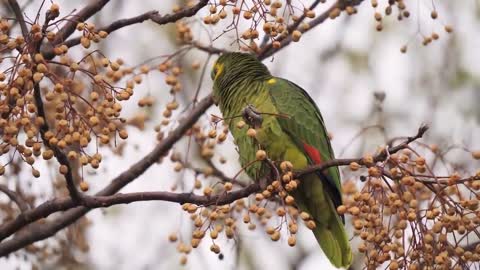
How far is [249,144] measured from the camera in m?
4.23

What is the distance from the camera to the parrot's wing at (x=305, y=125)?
429cm

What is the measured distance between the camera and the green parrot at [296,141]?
14.0 feet

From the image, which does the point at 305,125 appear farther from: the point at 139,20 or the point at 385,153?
the point at 385,153

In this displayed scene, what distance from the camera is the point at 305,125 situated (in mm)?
4434

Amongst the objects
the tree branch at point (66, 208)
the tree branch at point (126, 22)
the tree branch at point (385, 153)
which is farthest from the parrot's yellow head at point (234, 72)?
the tree branch at point (385, 153)

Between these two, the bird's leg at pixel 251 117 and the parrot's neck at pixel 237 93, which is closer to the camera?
the bird's leg at pixel 251 117

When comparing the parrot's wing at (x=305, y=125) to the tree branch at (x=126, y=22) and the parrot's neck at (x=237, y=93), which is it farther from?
the tree branch at (x=126, y=22)

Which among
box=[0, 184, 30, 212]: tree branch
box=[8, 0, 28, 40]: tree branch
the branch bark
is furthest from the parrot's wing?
box=[8, 0, 28, 40]: tree branch

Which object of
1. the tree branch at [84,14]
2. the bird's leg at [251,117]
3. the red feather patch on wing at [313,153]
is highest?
the tree branch at [84,14]

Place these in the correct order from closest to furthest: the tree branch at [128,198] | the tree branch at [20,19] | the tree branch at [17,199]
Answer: the tree branch at [20,19], the tree branch at [128,198], the tree branch at [17,199]

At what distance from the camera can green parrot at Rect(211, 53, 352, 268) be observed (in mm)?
4258

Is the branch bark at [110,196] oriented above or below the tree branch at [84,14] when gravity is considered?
below

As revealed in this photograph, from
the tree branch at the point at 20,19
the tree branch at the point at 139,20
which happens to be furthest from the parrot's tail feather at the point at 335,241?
the tree branch at the point at 20,19

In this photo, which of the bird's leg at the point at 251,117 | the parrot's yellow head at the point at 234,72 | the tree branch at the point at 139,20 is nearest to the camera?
the bird's leg at the point at 251,117
